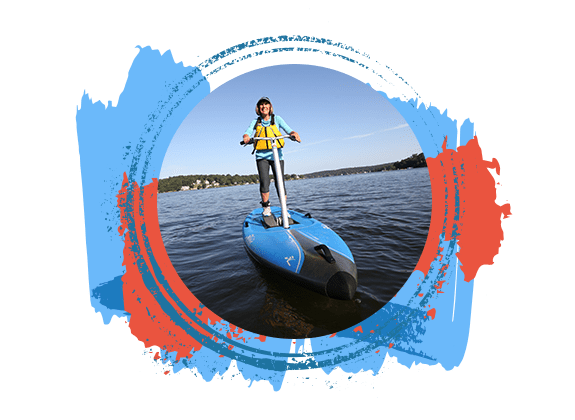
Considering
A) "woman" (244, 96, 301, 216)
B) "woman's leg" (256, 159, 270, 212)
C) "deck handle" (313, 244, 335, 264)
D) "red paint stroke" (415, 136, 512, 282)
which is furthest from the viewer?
"woman's leg" (256, 159, 270, 212)

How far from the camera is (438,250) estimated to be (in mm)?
3086

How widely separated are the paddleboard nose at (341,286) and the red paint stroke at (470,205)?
1279 mm

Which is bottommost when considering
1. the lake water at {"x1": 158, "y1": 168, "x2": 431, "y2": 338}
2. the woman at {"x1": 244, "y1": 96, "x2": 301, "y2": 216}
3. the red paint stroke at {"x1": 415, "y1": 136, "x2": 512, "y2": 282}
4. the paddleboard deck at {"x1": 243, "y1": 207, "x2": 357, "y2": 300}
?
the lake water at {"x1": 158, "y1": 168, "x2": 431, "y2": 338}

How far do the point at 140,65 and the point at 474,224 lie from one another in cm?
442

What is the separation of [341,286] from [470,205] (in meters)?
2.26

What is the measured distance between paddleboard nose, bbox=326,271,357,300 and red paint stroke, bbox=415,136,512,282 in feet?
4.19

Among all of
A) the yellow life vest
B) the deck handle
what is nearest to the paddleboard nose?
the deck handle

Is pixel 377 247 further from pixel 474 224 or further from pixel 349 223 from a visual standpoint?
pixel 474 224

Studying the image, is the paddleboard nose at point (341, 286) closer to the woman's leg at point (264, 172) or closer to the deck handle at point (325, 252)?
the deck handle at point (325, 252)

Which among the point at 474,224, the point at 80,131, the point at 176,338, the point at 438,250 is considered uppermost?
the point at 80,131

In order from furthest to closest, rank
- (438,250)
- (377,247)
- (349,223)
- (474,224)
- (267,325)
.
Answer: (349,223) < (377,247) < (267,325) < (438,250) < (474,224)

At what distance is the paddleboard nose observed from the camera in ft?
13.1

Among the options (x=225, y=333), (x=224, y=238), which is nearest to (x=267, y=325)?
(x=225, y=333)

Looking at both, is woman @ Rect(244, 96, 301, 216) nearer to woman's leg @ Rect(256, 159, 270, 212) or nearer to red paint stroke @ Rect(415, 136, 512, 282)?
woman's leg @ Rect(256, 159, 270, 212)
